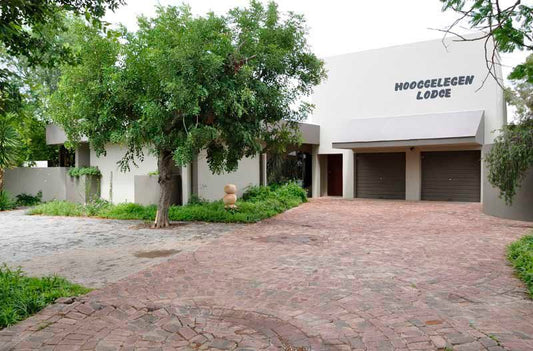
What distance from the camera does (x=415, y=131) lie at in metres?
17.5

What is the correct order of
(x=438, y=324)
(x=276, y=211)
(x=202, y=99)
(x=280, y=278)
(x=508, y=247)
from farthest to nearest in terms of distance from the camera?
(x=276, y=211)
(x=202, y=99)
(x=508, y=247)
(x=280, y=278)
(x=438, y=324)

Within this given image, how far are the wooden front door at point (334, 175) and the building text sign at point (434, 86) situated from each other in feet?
16.5

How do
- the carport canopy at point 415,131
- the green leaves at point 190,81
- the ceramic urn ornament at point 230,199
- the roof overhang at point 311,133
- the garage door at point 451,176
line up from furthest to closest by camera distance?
the roof overhang at point 311,133 < the garage door at point 451,176 < the carport canopy at point 415,131 < the ceramic urn ornament at point 230,199 < the green leaves at point 190,81

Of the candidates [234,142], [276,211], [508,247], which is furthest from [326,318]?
[276,211]

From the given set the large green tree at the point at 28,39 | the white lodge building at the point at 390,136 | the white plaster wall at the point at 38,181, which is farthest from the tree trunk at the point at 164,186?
the white plaster wall at the point at 38,181

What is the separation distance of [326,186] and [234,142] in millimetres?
12512

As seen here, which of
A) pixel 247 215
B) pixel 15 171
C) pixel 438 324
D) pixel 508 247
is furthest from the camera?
pixel 15 171

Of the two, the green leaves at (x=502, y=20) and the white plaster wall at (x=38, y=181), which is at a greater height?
the green leaves at (x=502, y=20)

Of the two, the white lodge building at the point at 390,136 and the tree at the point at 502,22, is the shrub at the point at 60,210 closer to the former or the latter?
the white lodge building at the point at 390,136

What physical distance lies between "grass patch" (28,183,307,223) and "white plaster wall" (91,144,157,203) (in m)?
0.84

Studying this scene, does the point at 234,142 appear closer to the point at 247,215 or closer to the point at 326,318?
the point at 247,215

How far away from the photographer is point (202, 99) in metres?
9.35

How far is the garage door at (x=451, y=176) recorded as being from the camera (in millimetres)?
18125

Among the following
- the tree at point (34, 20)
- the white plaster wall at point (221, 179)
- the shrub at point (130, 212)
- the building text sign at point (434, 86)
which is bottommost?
the shrub at point (130, 212)
